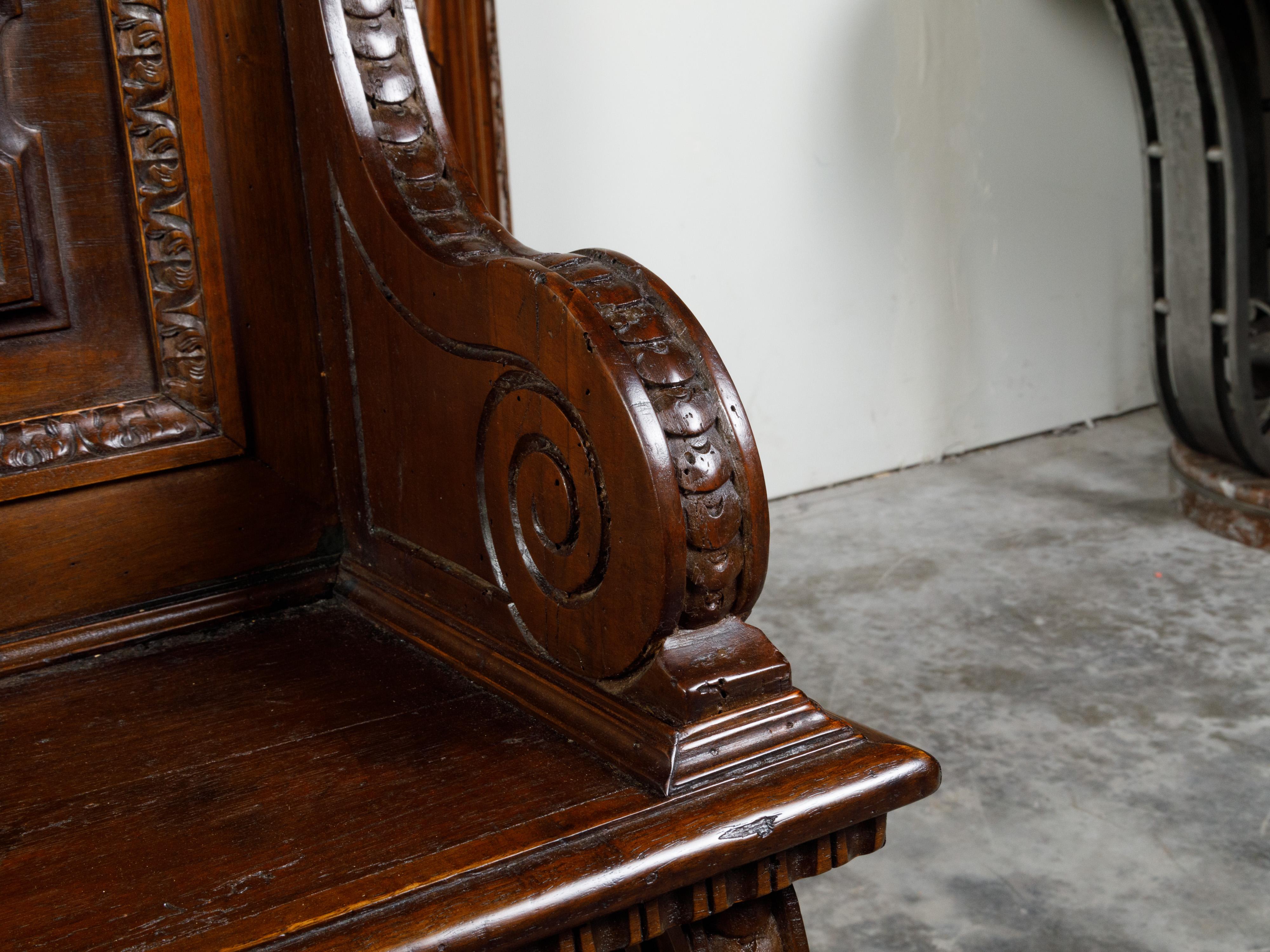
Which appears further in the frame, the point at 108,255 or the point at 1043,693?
the point at 1043,693

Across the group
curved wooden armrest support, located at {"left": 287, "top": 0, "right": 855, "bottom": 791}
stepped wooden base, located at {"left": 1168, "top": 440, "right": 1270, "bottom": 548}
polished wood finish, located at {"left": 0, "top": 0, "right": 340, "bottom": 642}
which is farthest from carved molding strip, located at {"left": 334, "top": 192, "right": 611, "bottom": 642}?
stepped wooden base, located at {"left": 1168, "top": 440, "right": 1270, "bottom": 548}

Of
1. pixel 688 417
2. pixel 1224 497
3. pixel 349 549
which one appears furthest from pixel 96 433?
pixel 1224 497

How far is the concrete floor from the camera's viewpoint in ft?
5.18

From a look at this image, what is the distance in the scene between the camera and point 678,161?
289 centimetres

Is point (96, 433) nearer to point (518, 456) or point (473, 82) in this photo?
point (518, 456)

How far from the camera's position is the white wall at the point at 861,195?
9.09 ft

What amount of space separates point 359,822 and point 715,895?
19 centimetres

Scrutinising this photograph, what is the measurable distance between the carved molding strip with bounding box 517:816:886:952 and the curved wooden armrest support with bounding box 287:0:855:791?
0.05 metres

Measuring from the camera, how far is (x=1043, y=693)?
2141mm

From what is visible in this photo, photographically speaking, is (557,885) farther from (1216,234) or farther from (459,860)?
(1216,234)

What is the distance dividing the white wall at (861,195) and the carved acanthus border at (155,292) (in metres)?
1.77

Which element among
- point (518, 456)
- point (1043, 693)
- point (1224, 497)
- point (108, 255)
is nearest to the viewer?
point (518, 456)

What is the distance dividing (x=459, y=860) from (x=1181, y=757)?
162 centimetres

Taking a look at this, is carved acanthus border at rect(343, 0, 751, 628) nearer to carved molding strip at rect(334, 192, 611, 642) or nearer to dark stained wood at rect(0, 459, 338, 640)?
carved molding strip at rect(334, 192, 611, 642)
